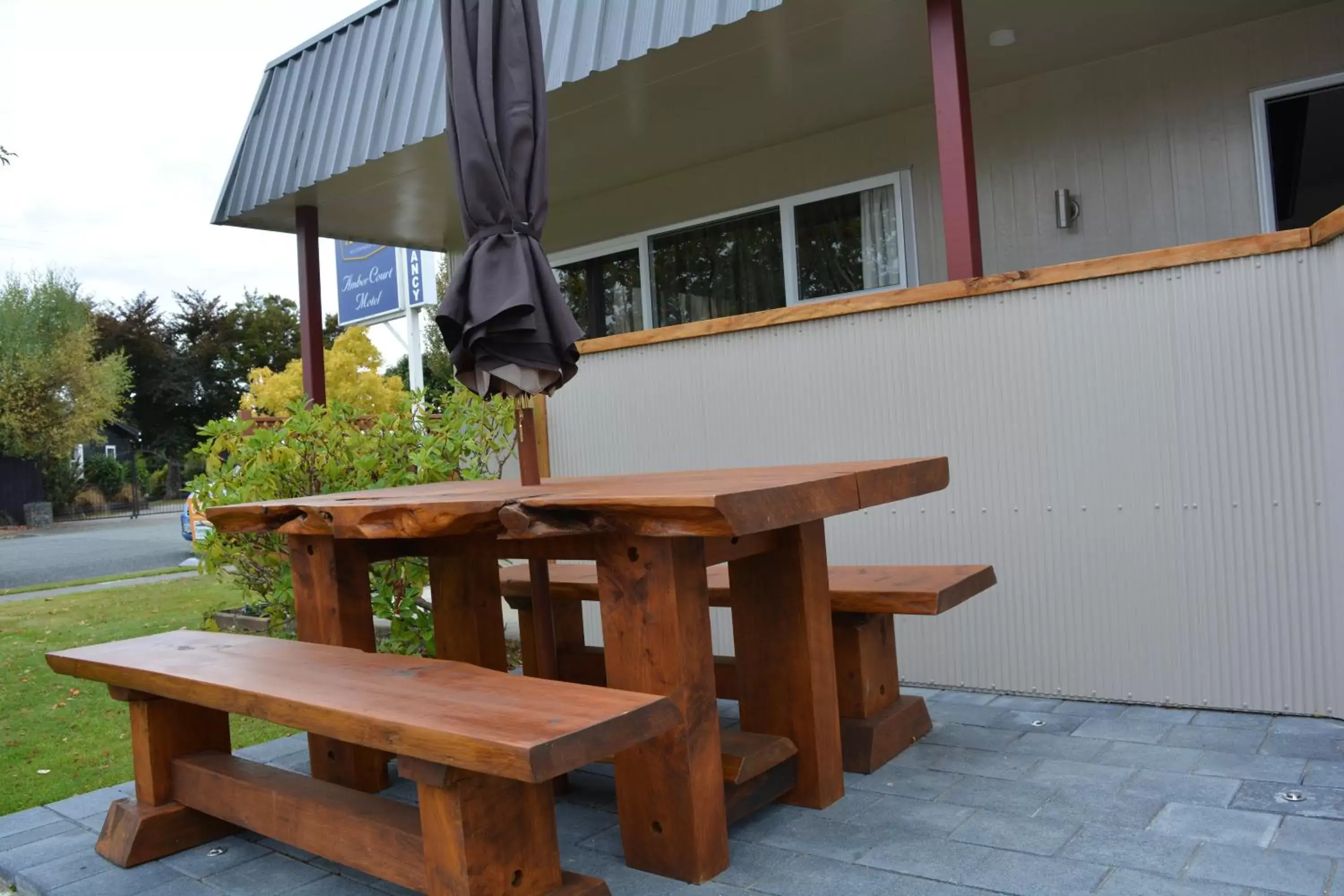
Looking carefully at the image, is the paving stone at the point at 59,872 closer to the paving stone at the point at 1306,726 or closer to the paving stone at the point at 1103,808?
the paving stone at the point at 1103,808

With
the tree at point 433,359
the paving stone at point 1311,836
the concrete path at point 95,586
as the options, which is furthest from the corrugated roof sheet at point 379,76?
the tree at point 433,359

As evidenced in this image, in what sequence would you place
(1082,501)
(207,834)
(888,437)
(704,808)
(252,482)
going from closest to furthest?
(704,808) → (207,834) → (1082,501) → (888,437) → (252,482)

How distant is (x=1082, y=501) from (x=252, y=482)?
13.1 ft

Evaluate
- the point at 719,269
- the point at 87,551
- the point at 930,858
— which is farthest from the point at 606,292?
the point at 87,551

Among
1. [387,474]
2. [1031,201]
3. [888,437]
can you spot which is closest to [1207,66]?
[1031,201]

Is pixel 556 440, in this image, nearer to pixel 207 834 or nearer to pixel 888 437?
pixel 888 437

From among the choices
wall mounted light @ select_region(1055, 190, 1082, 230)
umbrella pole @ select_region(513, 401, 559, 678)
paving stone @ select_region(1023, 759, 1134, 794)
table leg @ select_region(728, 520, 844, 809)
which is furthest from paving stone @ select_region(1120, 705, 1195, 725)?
wall mounted light @ select_region(1055, 190, 1082, 230)

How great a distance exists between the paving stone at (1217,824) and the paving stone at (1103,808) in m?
0.04

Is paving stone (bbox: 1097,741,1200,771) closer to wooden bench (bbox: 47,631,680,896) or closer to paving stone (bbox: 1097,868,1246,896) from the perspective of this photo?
paving stone (bbox: 1097,868,1246,896)

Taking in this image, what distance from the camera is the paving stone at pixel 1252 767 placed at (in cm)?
279

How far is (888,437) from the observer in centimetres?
416

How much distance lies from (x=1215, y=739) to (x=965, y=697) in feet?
3.21

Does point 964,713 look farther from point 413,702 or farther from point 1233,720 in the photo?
point 413,702

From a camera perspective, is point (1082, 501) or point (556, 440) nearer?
point (1082, 501)
